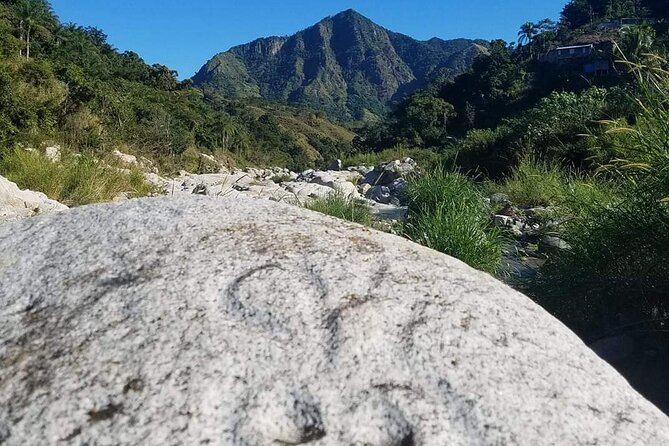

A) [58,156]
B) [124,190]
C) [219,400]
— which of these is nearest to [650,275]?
[219,400]

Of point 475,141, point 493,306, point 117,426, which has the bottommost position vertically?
point 117,426

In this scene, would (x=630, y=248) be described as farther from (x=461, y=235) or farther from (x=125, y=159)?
(x=125, y=159)

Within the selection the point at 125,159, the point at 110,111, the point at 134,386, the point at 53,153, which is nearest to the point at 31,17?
the point at 110,111

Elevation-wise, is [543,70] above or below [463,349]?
above

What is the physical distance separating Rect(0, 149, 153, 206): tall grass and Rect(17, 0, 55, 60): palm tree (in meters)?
25.4

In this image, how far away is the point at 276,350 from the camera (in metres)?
1.14

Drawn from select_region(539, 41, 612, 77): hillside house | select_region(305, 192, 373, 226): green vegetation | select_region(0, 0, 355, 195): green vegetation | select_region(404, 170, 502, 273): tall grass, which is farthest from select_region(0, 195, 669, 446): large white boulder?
select_region(539, 41, 612, 77): hillside house

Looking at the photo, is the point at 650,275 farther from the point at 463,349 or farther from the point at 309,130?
the point at 309,130

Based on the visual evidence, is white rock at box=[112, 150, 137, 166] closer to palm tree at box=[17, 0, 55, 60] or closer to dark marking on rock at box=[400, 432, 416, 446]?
dark marking on rock at box=[400, 432, 416, 446]

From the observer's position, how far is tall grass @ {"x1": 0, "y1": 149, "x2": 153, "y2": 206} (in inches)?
201

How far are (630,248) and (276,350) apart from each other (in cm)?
234

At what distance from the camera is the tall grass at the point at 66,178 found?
16.7 feet

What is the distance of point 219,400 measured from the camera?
3.33ft

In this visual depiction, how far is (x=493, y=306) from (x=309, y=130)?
285ft
